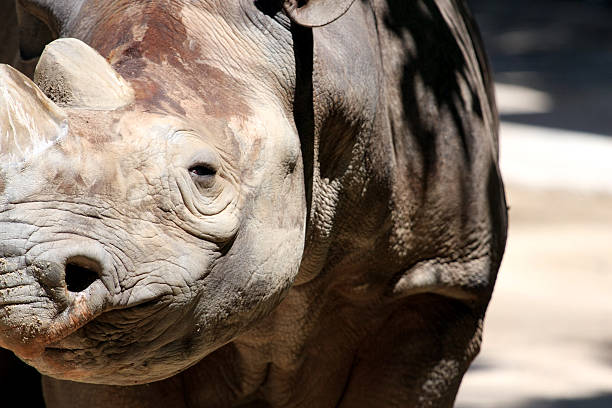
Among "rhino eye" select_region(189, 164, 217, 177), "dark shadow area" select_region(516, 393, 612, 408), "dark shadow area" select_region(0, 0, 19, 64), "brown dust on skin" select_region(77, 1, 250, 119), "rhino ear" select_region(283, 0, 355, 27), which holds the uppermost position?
"rhino ear" select_region(283, 0, 355, 27)

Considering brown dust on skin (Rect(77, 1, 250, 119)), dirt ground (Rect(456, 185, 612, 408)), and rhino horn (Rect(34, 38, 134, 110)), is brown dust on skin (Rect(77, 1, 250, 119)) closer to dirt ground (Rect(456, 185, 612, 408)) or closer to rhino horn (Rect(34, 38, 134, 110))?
rhino horn (Rect(34, 38, 134, 110))

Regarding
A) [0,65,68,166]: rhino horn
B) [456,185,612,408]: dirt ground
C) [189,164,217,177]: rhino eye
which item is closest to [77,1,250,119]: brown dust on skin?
[189,164,217,177]: rhino eye

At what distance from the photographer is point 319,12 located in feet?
9.27

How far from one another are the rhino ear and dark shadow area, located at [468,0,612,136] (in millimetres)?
8848

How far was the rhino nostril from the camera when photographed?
2.25 metres

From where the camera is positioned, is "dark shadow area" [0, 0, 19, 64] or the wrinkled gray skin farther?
"dark shadow area" [0, 0, 19, 64]

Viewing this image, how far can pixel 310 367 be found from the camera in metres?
3.77

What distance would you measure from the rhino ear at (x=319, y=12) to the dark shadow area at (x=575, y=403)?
327cm

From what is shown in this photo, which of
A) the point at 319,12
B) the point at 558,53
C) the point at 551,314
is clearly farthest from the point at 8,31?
the point at 558,53

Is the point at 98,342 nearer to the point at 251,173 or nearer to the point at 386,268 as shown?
the point at 251,173

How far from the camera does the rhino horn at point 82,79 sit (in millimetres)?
2396

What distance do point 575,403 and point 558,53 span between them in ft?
38.4

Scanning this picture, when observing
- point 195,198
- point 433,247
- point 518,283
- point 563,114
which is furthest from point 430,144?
point 563,114

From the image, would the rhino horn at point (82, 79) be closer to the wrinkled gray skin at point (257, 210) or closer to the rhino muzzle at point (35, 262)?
the wrinkled gray skin at point (257, 210)
